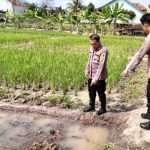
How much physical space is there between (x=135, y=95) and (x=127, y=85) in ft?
3.29

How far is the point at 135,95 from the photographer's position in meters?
6.54

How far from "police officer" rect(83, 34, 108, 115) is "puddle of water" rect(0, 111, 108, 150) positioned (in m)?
0.49

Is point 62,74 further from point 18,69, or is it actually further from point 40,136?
point 40,136

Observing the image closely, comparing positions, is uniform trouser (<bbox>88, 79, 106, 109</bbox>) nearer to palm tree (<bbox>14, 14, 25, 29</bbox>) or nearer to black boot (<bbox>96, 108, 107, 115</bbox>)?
black boot (<bbox>96, 108, 107, 115</bbox>)

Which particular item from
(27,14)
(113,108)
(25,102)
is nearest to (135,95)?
(113,108)

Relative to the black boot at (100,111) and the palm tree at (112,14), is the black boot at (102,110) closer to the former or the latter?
the black boot at (100,111)

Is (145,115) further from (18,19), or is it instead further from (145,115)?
(18,19)

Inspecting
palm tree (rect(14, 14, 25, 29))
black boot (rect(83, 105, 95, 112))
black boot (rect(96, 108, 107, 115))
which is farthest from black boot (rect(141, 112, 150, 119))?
palm tree (rect(14, 14, 25, 29))

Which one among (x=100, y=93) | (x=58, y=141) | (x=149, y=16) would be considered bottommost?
(x=58, y=141)

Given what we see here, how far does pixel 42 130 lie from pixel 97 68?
1130mm

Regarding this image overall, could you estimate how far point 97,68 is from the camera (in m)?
5.28

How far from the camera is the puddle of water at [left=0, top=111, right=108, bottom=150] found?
4.36 m

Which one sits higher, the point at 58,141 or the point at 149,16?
the point at 149,16

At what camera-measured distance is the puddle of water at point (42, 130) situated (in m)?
4.36
